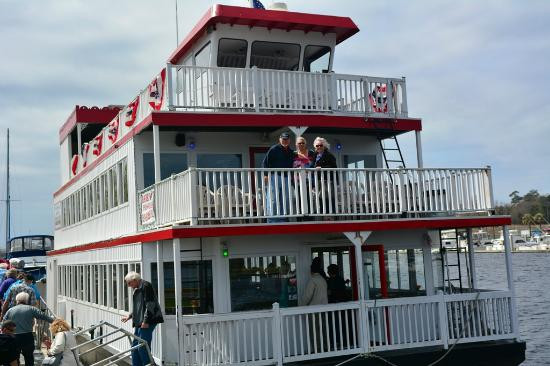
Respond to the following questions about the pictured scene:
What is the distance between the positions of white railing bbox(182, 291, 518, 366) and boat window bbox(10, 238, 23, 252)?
29272mm

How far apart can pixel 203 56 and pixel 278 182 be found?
5.32m

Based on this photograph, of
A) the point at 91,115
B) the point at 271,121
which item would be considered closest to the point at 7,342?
the point at 271,121

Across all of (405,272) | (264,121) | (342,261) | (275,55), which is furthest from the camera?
(275,55)

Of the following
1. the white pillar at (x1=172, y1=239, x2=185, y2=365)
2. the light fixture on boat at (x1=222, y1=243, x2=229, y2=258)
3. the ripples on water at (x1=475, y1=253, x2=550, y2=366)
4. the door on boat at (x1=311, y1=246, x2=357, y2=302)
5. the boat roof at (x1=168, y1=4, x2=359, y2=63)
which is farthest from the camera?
the ripples on water at (x1=475, y1=253, x2=550, y2=366)

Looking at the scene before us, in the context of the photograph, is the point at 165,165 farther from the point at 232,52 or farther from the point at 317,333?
the point at 317,333

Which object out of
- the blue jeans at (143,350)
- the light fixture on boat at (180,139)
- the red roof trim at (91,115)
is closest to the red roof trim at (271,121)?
the light fixture on boat at (180,139)

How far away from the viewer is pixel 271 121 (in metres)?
14.0

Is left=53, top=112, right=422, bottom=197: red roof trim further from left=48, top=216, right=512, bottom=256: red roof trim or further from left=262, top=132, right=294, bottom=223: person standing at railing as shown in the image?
left=48, top=216, right=512, bottom=256: red roof trim

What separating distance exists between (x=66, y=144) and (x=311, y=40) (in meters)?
12.2

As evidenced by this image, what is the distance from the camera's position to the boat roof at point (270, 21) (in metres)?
15.2

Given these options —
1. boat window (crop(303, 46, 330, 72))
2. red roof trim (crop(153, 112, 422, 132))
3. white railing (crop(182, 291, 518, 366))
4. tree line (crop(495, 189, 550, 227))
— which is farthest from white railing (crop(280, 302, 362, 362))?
tree line (crop(495, 189, 550, 227))

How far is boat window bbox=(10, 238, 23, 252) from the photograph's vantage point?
126ft

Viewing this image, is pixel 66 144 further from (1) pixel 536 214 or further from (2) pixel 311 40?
(1) pixel 536 214

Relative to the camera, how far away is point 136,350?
1177 cm
